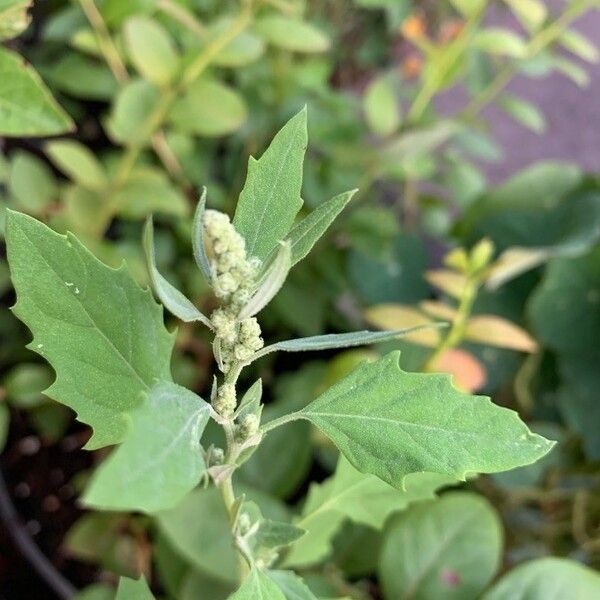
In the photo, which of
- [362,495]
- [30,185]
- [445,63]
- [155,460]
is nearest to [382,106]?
[445,63]

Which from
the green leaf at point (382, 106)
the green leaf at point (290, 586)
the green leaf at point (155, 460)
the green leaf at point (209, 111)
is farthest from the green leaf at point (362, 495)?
the green leaf at point (382, 106)

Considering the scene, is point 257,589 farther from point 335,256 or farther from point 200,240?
point 335,256

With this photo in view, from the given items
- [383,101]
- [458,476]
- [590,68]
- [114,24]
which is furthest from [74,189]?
[590,68]

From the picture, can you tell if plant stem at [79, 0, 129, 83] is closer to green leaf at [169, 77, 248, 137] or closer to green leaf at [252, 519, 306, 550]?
green leaf at [169, 77, 248, 137]

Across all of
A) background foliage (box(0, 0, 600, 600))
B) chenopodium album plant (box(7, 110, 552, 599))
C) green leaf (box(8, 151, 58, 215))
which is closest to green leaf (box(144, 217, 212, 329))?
chenopodium album plant (box(7, 110, 552, 599))

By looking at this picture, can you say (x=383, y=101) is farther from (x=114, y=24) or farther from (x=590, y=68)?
(x=590, y=68)
